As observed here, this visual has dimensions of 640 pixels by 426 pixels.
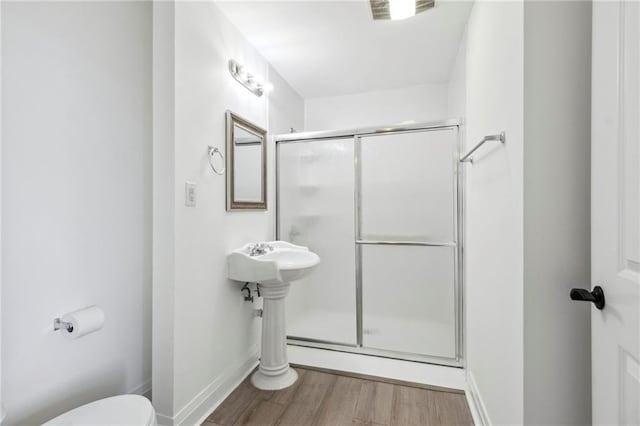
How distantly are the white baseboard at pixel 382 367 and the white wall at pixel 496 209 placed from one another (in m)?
0.23

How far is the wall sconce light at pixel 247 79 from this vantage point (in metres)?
1.86

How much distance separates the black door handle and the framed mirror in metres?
1.66

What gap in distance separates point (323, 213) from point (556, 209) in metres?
1.72

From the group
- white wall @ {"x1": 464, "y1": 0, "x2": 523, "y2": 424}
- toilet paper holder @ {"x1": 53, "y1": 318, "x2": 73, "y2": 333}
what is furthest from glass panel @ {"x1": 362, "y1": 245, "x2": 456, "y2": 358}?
toilet paper holder @ {"x1": 53, "y1": 318, "x2": 73, "y2": 333}

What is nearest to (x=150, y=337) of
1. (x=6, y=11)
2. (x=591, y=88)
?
(x=6, y=11)

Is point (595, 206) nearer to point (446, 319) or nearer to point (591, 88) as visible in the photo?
point (591, 88)

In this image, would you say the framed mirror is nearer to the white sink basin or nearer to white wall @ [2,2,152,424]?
the white sink basin

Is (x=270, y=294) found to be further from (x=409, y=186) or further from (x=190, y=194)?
(x=409, y=186)

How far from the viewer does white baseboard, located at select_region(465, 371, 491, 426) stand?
1404 millimetres

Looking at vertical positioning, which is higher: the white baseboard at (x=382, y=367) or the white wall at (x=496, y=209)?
the white wall at (x=496, y=209)

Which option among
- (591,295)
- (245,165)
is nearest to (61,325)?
(245,165)

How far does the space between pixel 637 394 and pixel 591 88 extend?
824mm

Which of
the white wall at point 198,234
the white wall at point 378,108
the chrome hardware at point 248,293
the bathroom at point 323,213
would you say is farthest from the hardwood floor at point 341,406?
the white wall at point 378,108

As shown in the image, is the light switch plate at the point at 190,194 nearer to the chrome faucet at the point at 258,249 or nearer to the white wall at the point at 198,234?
the white wall at the point at 198,234
